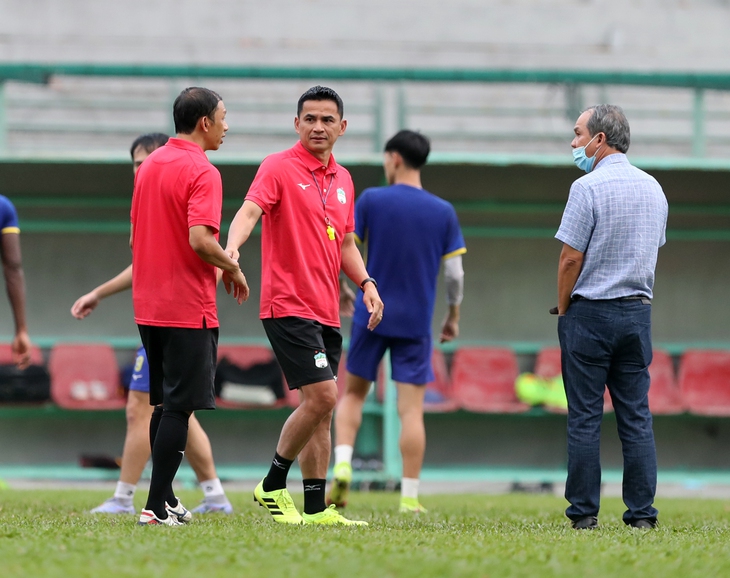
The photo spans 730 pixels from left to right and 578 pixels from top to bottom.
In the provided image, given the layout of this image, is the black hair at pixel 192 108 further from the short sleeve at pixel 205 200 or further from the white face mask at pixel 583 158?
the white face mask at pixel 583 158

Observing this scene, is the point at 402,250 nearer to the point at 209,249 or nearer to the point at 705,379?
the point at 209,249

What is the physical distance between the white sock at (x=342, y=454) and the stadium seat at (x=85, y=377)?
380 centimetres

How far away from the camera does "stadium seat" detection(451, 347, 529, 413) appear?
1047 cm

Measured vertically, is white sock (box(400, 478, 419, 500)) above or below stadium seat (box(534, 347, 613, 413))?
below

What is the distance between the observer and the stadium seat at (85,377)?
32.8 feet

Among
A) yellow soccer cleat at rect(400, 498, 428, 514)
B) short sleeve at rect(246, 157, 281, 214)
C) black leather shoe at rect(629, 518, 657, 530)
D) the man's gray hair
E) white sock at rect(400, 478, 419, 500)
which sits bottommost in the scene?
yellow soccer cleat at rect(400, 498, 428, 514)

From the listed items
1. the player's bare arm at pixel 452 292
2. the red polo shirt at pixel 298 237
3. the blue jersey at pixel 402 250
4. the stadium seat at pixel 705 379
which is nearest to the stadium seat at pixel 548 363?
the stadium seat at pixel 705 379

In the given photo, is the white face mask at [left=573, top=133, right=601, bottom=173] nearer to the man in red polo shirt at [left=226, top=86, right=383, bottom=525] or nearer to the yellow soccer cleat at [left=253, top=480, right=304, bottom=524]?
the man in red polo shirt at [left=226, top=86, right=383, bottom=525]

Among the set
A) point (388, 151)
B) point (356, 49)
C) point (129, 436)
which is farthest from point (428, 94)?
point (129, 436)

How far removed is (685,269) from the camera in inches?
438

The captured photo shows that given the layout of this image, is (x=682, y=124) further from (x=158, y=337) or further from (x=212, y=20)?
(x=158, y=337)

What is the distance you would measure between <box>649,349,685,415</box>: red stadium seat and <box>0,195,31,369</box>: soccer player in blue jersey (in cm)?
612

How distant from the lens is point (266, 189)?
5.16 metres

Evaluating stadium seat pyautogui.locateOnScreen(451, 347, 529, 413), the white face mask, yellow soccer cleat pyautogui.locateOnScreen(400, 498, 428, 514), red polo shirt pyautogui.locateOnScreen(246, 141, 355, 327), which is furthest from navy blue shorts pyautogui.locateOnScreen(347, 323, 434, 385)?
stadium seat pyautogui.locateOnScreen(451, 347, 529, 413)
